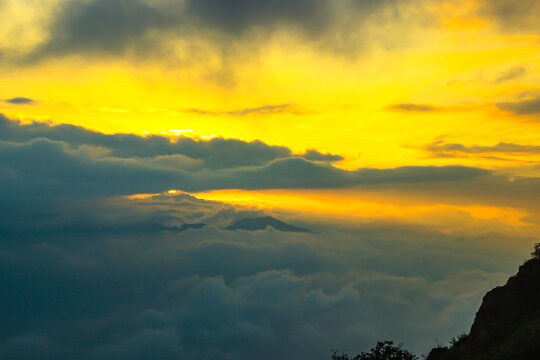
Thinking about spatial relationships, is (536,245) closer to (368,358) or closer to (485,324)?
(485,324)

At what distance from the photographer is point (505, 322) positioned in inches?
2018

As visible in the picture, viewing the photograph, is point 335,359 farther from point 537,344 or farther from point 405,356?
point 537,344

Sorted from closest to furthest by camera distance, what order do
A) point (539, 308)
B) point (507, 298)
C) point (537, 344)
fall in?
point (537, 344) → point (539, 308) → point (507, 298)

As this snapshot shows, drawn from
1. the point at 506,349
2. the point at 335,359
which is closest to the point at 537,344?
the point at 506,349

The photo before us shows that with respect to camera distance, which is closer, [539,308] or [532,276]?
[539,308]

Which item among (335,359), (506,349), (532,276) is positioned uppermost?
(532,276)

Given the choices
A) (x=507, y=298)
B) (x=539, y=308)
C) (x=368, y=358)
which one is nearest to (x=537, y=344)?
(x=539, y=308)

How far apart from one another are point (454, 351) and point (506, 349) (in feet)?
44.7

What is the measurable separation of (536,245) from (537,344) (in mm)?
31276

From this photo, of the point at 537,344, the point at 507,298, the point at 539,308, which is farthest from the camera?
the point at 507,298

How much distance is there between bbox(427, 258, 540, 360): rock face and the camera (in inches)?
1658

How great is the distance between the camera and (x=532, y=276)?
57.3m

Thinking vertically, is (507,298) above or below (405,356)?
above

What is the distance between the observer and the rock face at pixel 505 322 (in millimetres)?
42125
